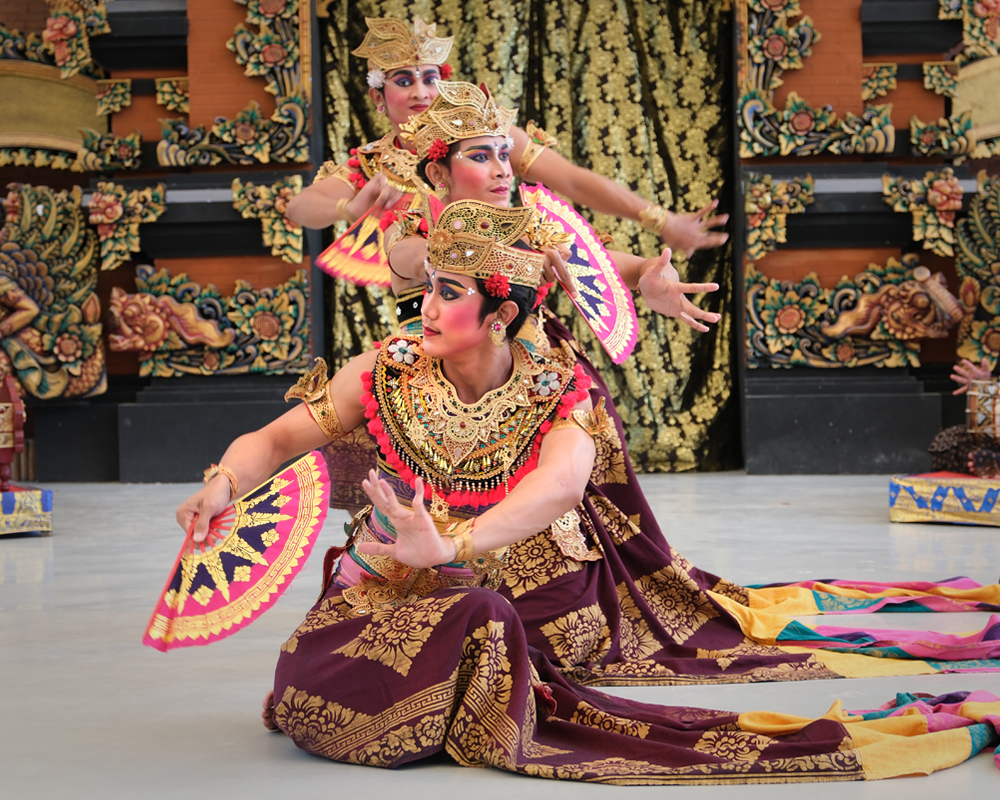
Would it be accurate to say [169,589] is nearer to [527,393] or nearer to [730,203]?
[527,393]

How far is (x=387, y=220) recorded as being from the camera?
310 cm

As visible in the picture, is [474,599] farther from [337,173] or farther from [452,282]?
[337,173]

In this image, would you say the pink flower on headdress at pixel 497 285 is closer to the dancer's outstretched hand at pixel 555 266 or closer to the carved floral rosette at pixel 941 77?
the dancer's outstretched hand at pixel 555 266

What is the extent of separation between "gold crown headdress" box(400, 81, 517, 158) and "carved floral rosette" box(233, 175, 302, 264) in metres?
4.09

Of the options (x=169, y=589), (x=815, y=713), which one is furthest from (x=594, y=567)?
(x=169, y=589)

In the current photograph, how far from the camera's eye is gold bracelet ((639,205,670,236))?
9.26ft

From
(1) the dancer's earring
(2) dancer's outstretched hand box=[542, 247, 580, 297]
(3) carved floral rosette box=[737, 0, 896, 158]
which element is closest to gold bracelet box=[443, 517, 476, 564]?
(1) the dancer's earring

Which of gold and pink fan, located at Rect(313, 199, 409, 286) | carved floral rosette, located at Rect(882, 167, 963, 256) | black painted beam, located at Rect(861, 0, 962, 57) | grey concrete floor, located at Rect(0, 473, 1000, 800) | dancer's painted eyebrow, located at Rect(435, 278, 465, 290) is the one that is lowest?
grey concrete floor, located at Rect(0, 473, 1000, 800)

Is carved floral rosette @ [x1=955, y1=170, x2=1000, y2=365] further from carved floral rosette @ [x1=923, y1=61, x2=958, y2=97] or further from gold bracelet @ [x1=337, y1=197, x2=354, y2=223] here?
gold bracelet @ [x1=337, y1=197, x2=354, y2=223]

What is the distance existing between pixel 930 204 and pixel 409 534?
5.40 metres

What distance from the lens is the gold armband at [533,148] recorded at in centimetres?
310

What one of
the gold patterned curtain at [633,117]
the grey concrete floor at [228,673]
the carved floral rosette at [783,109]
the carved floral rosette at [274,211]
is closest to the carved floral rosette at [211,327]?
the carved floral rosette at [274,211]

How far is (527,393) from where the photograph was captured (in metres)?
2.14

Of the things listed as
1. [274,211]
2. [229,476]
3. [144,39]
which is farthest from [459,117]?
[144,39]
